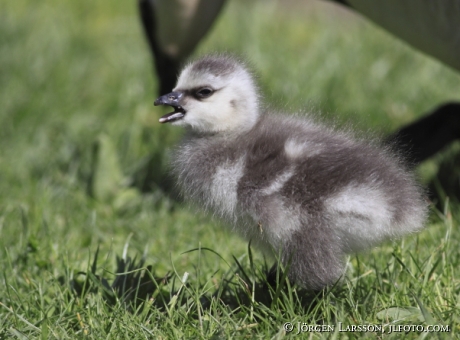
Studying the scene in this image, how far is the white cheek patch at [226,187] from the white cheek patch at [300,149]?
127 millimetres

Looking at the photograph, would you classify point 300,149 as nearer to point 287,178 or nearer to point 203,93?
point 287,178

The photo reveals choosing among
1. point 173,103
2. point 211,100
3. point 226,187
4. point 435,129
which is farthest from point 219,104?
point 435,129

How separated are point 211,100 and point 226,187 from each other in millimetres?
270

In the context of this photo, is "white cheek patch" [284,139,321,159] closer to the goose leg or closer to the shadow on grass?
the shadow on grass

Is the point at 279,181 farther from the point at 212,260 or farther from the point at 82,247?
the point at 82,247

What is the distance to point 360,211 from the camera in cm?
182

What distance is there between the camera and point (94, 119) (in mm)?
4285

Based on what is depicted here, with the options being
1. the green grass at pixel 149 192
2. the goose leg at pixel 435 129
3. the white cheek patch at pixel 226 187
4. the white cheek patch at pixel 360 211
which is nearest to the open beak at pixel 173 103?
the white cheek patch at pixel 226 187

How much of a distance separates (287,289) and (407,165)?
0.50 metres

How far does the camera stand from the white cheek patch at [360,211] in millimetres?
1828

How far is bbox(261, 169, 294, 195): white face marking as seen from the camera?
6.20ft

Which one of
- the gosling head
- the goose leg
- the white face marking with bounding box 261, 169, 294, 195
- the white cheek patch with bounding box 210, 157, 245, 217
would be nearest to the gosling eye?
the gosling head

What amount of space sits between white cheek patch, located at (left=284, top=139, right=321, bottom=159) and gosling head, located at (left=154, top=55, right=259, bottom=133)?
168 mm

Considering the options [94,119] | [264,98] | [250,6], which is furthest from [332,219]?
[250,6]
